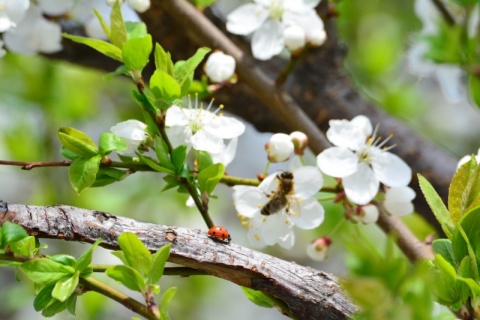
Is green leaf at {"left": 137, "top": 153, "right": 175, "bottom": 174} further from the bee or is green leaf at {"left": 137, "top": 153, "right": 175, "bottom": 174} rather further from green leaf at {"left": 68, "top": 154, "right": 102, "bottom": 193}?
the bee

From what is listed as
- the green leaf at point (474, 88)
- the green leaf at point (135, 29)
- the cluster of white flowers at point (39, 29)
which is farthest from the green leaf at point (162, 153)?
the green leaf at point (474, 88)

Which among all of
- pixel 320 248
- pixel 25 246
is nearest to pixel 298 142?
pixel 320 248

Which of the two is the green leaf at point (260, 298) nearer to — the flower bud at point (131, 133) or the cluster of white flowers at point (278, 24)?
the flower bud at point (131, 133)

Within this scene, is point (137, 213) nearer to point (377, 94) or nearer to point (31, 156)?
point (31, 156)

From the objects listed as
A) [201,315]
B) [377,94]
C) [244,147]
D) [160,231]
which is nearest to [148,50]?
[160,231]

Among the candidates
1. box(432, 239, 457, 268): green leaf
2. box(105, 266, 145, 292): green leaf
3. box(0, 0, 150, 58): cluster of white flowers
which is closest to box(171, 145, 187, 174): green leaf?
box(105, 266, 145, 292): green leaf

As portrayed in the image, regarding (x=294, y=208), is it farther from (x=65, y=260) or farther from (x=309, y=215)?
(x=65, y=260)
